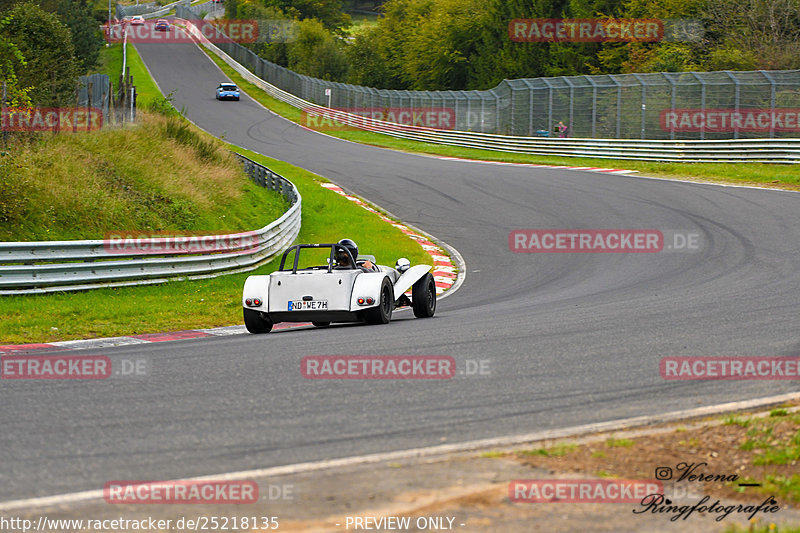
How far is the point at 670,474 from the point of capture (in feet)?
17.3

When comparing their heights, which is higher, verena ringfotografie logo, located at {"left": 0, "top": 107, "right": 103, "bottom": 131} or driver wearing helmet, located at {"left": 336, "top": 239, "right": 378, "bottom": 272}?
verena ringfotografie logo, located at {"left": 0, "top": 107, "right": 103, "bottom": 131}

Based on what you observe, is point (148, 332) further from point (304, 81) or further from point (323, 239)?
point (304, 81)

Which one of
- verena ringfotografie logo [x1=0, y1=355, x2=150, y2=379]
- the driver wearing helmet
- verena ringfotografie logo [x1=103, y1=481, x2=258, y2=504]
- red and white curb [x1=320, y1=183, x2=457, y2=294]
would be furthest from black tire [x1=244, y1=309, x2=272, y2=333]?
verena ringfotografie logo [x1=103, y1=481, x2=258, y2=504]

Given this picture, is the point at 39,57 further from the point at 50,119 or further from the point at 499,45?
the point at 499,45

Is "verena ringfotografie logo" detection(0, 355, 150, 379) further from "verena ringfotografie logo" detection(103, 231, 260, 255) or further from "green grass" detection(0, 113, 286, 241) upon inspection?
"green grass" detection(0, 113, 286, 241)

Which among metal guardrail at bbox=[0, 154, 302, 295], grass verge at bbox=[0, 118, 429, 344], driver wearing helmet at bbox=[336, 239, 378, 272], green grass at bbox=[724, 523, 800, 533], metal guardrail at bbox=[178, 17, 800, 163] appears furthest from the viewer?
metal guardrail at bbox=[178, 17, 800, 163]

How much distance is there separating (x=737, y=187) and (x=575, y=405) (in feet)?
73.1

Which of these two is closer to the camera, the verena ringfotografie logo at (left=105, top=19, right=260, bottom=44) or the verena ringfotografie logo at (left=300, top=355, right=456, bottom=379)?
the verena ringfotografie logo at (left=300, top=355, right=456, bottom=379)

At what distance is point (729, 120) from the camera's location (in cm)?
3256

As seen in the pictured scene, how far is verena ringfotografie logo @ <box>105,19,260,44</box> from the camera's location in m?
98.9

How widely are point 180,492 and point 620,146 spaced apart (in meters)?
32.9

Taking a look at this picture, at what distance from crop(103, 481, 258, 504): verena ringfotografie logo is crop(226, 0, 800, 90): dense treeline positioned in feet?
122

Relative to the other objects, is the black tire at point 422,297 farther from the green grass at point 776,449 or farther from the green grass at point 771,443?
the green grass at point 771,443

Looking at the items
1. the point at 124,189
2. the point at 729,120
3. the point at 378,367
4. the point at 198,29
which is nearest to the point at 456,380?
the point at 378,367
